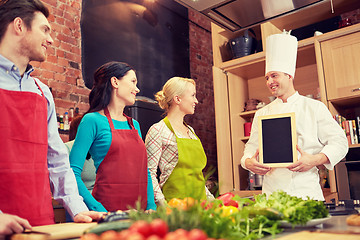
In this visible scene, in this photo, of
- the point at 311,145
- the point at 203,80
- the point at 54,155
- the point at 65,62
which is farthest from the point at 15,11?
the point at 203,80

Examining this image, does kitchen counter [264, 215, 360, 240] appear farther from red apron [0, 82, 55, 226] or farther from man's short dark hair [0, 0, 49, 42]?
man's short dark hair [0, 0, 49, 42]

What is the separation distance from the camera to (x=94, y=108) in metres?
2.05

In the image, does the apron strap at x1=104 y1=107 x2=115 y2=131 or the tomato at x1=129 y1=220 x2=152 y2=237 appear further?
the apron strap at x1=104 y1=107 x2=115 y2=131

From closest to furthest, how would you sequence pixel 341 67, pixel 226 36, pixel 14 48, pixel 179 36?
pixel 14 48 < pixel 341 67 < pixel 226 36 < pixel 179 36

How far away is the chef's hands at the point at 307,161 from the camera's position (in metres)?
2.05

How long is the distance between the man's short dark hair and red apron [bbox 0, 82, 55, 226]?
1.01 feet

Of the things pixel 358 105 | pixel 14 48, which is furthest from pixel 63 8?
pixel 358 105

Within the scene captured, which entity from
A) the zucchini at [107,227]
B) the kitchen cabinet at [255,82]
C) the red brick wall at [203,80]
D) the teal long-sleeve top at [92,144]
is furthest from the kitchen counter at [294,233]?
the red brick wall at [203,80]

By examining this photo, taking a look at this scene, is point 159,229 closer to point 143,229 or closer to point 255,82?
point 143,229

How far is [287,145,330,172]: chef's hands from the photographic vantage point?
2051 mm

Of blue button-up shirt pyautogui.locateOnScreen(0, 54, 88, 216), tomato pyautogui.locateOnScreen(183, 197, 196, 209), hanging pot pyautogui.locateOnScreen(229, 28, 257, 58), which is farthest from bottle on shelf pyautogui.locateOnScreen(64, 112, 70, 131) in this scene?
tomato pyautogui.locateOnScreen(183, 197, 196, 209)

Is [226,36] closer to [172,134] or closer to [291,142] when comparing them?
[172,134]

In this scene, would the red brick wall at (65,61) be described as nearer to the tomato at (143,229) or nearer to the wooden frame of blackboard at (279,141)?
the wooden frame of blackboard at (279,141)

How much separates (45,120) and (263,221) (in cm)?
101
